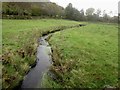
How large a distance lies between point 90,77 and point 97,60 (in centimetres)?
571

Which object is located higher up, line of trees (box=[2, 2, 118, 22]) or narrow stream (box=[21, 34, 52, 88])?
line of trees (box=[2, 2, 118, 22])

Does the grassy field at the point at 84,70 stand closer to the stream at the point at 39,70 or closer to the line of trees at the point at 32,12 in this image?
the stream at the point at 39,70

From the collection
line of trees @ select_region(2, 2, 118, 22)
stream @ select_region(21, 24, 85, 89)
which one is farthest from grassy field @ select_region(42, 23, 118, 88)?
line of trees @ select_region(2, 2, 118, 22)

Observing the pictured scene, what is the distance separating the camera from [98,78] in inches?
739

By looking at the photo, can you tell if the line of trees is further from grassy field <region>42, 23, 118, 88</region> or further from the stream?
grassy field <region>42, 23, 118, 88</region>

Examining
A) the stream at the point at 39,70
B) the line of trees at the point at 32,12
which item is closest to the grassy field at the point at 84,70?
the stream at the point at 39,70

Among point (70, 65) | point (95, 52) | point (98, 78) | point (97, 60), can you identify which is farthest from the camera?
point (95, 52)

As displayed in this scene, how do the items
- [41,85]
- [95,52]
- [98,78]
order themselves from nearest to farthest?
1. [41,85]
2. [98,78]
3. [95,52]

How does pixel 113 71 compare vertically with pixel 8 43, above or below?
below

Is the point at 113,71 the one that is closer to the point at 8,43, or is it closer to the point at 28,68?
the point at 28,68

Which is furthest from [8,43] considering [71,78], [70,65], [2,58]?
[71,78]

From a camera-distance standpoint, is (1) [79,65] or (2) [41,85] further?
(1) [79,65]

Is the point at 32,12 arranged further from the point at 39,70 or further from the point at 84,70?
the point at 84,70

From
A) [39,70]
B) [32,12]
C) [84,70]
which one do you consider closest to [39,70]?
[39,70]
